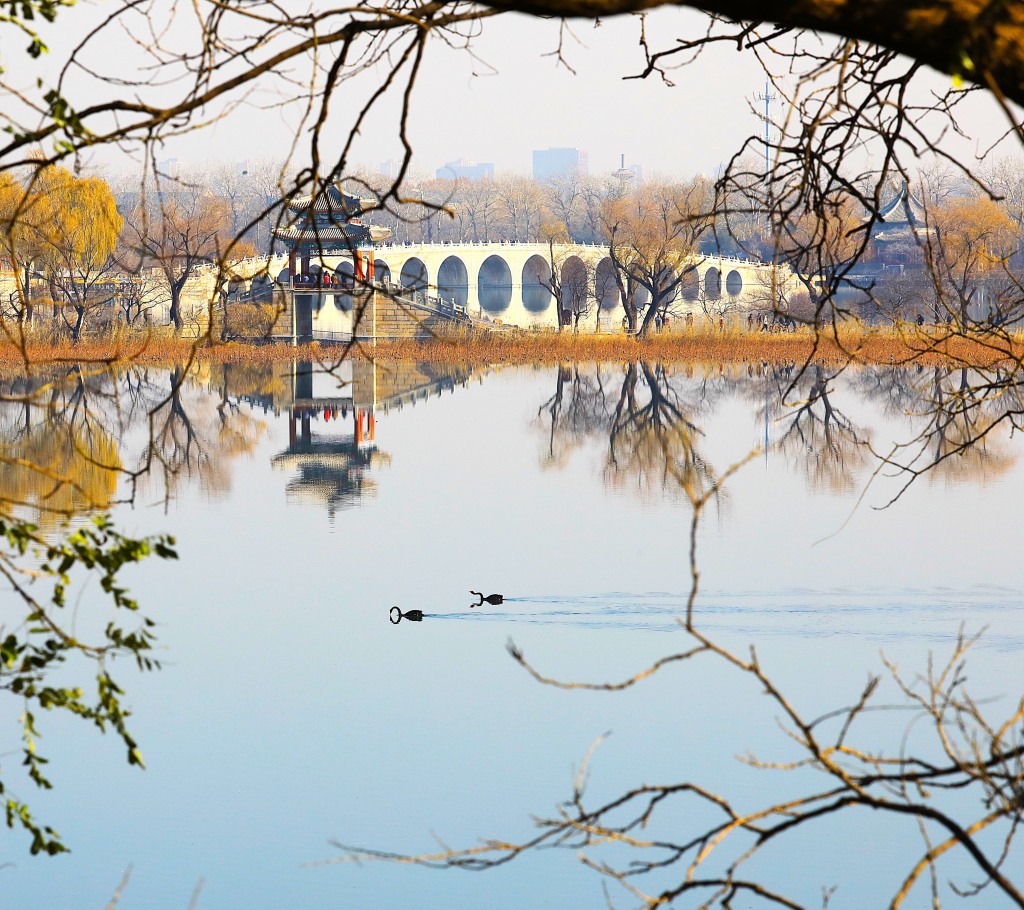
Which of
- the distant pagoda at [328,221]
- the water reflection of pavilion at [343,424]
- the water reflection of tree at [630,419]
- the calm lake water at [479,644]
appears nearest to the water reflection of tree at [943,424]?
the calm lake water at [479,644]

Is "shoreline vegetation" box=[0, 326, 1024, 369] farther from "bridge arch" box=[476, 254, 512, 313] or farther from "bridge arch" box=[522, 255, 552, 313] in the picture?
"bridge arch" box=[476, 254, 512, 313]

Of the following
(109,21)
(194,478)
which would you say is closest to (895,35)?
(109,21)

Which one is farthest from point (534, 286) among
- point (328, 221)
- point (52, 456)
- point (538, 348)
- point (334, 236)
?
point (328, 221)

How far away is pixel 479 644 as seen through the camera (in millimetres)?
8797

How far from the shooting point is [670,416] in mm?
20938

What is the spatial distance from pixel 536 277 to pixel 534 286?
25.4 ft

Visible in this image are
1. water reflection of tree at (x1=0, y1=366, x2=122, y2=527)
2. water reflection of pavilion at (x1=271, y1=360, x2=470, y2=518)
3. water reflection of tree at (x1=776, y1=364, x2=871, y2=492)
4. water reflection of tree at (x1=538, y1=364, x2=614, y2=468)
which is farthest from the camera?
water reflection of tree at (x1=538, y1=364, x2=614, y2=468)

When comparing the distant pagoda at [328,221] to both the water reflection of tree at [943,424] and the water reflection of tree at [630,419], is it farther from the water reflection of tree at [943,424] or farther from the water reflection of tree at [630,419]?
the water reflection of tree at [630,419]

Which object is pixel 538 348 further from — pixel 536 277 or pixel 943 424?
pixel 536 277

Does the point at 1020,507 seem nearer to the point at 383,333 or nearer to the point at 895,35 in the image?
the point at 895,35

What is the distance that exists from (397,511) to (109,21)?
1123 cm

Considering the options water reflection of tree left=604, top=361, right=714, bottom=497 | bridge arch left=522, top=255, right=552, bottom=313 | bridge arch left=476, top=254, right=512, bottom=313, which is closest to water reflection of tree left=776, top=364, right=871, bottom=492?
water reflection of tree left=604, top=361, right=714, bottom=497

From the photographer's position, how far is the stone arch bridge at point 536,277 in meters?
48.2

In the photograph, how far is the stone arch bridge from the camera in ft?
158
